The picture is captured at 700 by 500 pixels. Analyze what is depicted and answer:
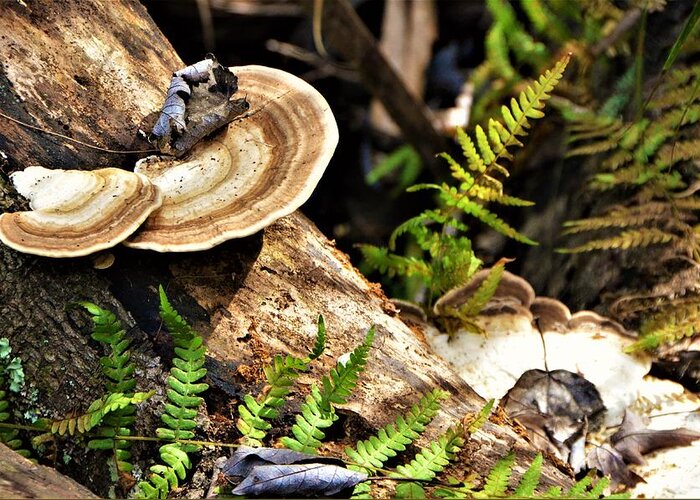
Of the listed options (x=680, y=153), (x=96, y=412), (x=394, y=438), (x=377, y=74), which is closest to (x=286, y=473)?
(x=394, y=438)

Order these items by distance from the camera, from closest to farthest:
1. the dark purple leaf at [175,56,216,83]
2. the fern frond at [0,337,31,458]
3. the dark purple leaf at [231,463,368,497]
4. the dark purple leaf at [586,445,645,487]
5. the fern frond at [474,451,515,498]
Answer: the dark purple leaf at [231,463,368,497], the fern frond at [474,451,515,498], the fern frond at [0,337,31,458], the dark purple leaf at [586,445,645,487], the dark purple leaf at [175,56,216,83]

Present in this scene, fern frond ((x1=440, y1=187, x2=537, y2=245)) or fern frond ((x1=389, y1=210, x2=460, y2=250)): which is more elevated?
A: fern frond ((x1=440, y1=187, x2=537, y2=245))

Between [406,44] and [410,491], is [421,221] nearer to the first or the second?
[410,491]

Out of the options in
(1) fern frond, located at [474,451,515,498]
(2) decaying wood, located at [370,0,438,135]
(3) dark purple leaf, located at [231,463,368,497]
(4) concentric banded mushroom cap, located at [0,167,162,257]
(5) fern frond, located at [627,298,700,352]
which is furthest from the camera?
(2) decaying wood, located at [370,0,438,135]

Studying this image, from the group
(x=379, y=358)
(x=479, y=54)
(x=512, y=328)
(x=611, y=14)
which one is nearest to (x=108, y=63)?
(x=379, y=358)

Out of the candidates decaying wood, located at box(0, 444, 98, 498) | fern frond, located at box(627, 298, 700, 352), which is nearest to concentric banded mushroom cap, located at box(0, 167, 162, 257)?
decaying wood, located at box(0, 444, 98, 498)

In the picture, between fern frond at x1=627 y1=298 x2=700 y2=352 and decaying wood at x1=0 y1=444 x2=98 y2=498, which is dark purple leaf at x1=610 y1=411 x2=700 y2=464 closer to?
fern frond at x1=627 y1=298 x2=700 y2=352

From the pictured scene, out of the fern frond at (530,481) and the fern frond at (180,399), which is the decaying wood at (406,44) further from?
the fern frond at (530,481)

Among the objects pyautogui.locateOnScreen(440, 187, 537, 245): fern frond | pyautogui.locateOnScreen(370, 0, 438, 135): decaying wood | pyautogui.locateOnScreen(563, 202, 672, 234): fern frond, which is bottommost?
pyautogui.locateOnScreen(440, 187, 537, 245): fern frond
